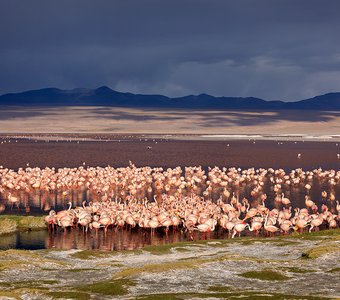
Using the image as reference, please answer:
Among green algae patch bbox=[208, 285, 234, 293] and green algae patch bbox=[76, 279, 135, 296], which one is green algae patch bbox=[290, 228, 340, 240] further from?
green algae patch bbox=[76, 279, 135, 296]

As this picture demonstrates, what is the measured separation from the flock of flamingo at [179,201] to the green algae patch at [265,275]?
12605 mm

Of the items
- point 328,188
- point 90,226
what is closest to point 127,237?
point 90,226

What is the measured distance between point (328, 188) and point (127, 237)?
29.7 meters

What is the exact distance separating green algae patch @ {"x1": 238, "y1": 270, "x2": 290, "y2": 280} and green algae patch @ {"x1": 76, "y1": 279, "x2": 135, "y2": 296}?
15.1ft

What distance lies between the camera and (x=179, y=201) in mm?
47062

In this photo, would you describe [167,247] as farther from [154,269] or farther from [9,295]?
[9,295]

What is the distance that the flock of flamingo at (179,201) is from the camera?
4072 centimetres

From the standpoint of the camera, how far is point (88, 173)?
211 ft

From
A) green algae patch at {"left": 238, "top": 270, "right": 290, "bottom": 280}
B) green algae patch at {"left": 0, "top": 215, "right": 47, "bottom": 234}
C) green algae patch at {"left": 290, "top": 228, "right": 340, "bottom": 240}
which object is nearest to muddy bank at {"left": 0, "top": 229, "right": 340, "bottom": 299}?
green algae patch at {"left": 238, "top": 270, "right": 290, "bottom": 280}

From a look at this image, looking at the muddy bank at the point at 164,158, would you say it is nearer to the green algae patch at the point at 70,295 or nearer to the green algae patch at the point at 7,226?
the green algae patch at the point at 7,226

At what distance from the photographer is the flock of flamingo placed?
40.7 meters

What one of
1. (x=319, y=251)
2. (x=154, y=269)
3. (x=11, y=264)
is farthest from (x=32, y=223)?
(x=319, y=251)

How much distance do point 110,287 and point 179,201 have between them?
78.1 ft

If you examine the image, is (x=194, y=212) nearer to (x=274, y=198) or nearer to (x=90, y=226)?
(x=90, y=226)
